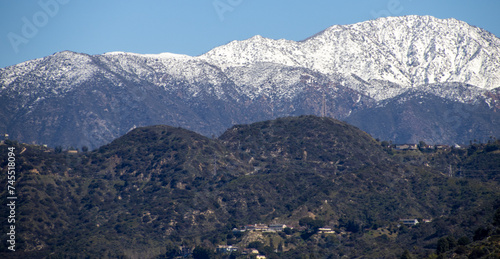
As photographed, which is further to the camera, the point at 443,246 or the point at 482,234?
the point at 443,246

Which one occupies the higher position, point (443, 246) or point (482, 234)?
point (482, 234)

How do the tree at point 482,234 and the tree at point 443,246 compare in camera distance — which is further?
the tree at point 443,246

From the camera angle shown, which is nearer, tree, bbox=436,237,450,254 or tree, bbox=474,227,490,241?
tree, bbox=474,227,490,241

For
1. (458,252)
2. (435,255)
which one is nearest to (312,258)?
(435,255)

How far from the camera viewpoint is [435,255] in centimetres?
15575

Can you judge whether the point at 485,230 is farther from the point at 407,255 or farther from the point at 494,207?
the point at 494,207

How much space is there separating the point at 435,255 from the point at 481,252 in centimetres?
2835

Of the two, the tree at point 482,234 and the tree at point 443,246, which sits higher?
the tree at point 482,234

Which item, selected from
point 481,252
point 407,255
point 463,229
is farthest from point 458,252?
point 463,229

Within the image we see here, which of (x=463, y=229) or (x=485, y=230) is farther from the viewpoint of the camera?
(x=463, y=229)

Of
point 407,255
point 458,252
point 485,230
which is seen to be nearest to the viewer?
point 458,252

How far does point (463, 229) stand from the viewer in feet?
634

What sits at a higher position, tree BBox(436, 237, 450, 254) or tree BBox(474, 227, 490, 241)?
tree BBox(474, 227, 490, 241)

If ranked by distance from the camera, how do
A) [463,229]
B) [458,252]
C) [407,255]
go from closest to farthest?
1. [458,252]
2. [407,255]
3. [463,229]
